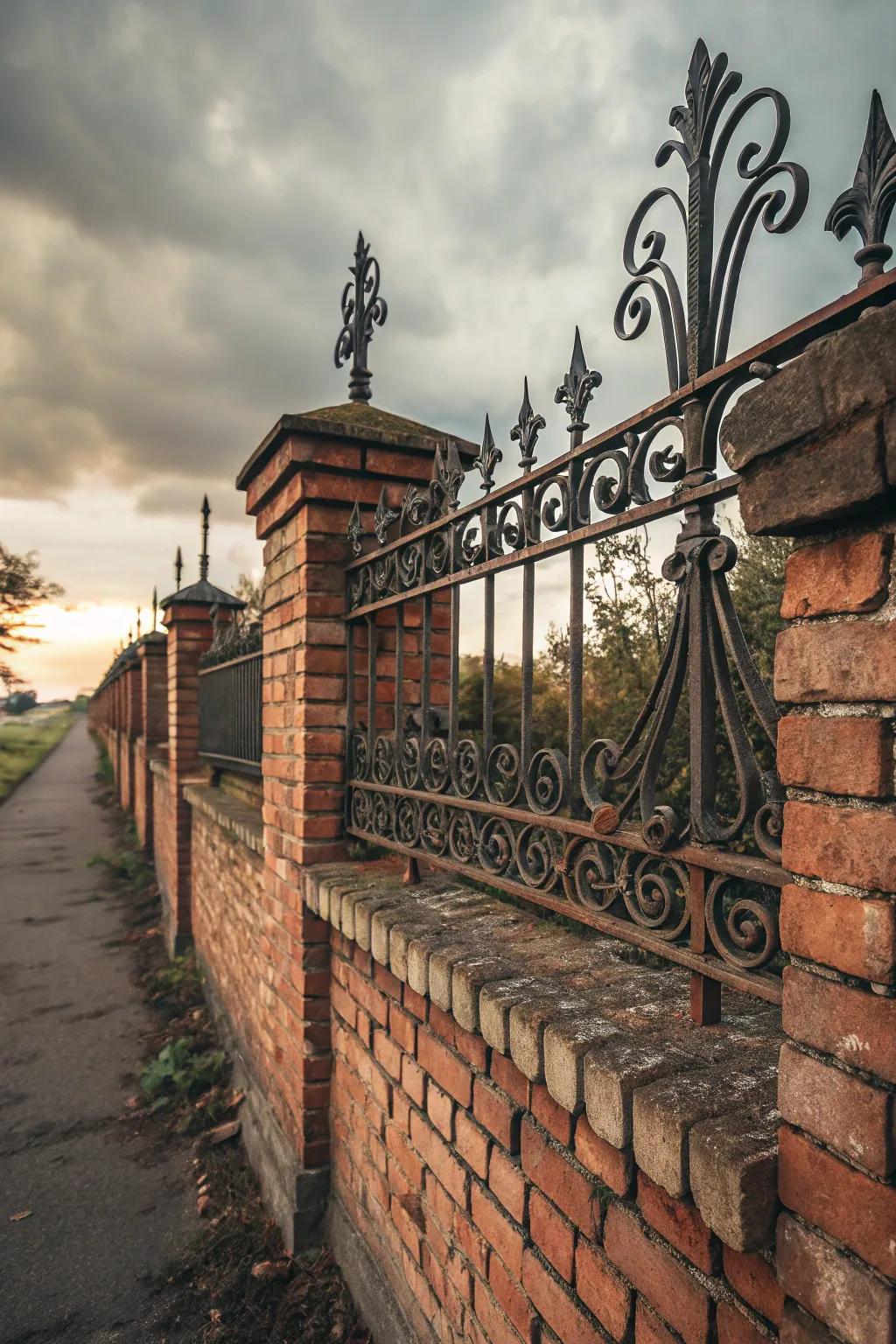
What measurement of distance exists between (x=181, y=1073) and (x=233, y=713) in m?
2.03

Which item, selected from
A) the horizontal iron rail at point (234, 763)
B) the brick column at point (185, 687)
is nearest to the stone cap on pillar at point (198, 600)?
the brick column at point (185, 687)

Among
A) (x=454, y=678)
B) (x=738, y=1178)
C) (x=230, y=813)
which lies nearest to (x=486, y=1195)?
(x=738, y=1178)

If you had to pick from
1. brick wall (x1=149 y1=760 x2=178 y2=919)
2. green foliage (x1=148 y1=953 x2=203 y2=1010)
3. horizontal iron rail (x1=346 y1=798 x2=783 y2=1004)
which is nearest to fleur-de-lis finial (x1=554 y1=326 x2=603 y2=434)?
horizontal iron rail (x1=346 y1=798 x2=783 y2=1004)

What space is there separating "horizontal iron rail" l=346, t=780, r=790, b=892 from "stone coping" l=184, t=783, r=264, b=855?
1759mm

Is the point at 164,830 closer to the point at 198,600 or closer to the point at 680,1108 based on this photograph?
the point at 198,600

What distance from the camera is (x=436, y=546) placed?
221 cm

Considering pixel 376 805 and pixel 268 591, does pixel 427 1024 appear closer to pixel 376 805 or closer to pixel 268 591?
pixel 376 805

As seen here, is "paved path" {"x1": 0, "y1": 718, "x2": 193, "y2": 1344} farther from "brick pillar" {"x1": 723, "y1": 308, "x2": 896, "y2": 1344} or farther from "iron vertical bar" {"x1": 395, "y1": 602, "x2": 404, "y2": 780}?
"brick pillar" {"x1": 723, "y1": 308, "x2": 896, "y2": 1344}

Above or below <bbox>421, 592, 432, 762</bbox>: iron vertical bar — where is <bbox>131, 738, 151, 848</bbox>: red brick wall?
below

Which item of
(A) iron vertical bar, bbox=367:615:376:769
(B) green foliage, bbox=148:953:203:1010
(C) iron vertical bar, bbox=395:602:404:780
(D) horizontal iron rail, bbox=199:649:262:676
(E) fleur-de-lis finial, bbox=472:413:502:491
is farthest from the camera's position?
(B) green foliage, bbox=148:953:203:1010

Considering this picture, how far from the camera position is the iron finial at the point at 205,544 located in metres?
6.44

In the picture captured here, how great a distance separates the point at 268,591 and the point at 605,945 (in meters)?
2.16

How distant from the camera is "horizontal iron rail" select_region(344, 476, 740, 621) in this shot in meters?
1.27

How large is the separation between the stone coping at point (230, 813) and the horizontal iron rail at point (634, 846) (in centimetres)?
176
